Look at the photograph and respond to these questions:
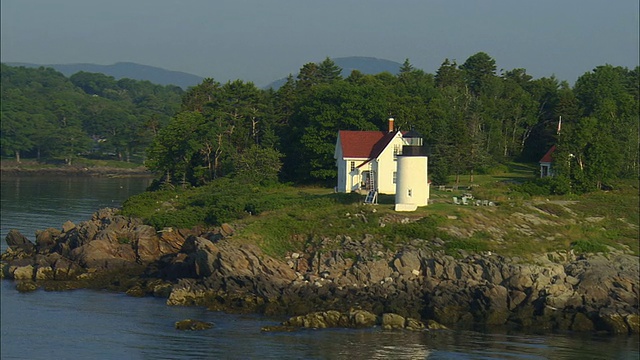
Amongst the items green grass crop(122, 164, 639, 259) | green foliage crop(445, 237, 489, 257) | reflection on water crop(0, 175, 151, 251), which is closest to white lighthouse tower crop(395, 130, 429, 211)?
green grass crop(122, 164, 639, 259)

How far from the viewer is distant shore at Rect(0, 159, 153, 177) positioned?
296ft

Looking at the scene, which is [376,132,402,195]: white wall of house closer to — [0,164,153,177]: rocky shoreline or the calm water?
the calm water

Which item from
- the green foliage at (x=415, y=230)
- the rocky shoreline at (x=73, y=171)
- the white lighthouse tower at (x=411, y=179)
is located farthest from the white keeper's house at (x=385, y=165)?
the rocky shoreline at (x=73, y=171)

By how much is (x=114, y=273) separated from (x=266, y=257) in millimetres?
6562

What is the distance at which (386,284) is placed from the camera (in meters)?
30.6

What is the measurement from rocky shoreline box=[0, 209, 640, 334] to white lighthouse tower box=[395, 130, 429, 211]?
351cm

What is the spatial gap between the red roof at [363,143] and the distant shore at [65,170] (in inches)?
2002

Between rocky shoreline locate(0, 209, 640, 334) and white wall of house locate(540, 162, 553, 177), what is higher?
white wall of house locate(540, 162, 553, 177)

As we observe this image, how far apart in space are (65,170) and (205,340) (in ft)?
227

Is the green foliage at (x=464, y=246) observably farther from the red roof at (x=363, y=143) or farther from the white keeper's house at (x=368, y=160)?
the red roof at (x=363, y=143)

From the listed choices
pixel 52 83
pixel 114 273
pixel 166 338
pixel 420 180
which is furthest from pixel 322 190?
pixel 52 83

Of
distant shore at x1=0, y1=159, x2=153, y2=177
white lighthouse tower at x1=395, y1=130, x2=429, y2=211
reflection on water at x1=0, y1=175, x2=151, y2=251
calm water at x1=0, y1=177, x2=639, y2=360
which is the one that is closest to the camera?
calm water at x1=0, y1=177, x2=639, y2=360

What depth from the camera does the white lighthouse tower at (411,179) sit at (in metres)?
35.8

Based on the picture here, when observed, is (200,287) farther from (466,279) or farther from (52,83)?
(52,83)
